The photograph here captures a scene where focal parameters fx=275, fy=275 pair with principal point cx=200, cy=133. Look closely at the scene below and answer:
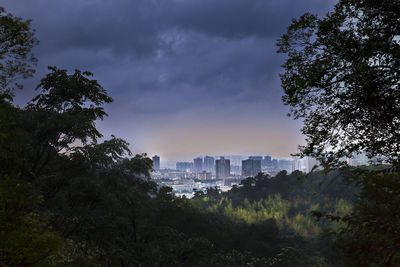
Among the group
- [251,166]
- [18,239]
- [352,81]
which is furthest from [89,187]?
[251,166]

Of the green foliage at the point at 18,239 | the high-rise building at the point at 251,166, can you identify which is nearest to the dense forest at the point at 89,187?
the green foliage at the point at 18,239

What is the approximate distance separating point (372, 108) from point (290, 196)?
7003 cm

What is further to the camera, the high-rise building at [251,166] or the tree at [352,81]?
the high-rise building at [251,166]

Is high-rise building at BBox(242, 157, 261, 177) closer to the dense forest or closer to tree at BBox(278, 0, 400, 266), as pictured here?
the dense forest

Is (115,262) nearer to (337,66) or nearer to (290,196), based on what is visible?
(337,66)

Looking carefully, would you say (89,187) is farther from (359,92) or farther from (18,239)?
(359,92)

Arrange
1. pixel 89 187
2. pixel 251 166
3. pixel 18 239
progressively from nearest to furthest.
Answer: pixel 18 239 < pixel 89 187 < pixel 251 166

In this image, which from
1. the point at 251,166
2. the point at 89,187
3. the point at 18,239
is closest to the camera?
the point at 18,239

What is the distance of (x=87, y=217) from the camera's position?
26.6 feet

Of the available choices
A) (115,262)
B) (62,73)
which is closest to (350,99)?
(62,73)

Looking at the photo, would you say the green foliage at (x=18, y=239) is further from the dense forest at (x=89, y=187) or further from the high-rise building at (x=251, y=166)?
the high-rise building at (x=251, y=166)

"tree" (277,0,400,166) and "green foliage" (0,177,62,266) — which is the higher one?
"tree" (277,0,400,166)

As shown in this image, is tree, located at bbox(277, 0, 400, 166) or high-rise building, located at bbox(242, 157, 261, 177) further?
high-rise building, located at bbox(242, 157, 261, 177)

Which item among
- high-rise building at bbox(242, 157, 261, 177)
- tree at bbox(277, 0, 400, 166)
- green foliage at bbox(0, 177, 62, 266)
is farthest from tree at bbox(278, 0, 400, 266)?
high-rise building at bbox(242, 157, 261, 177)
